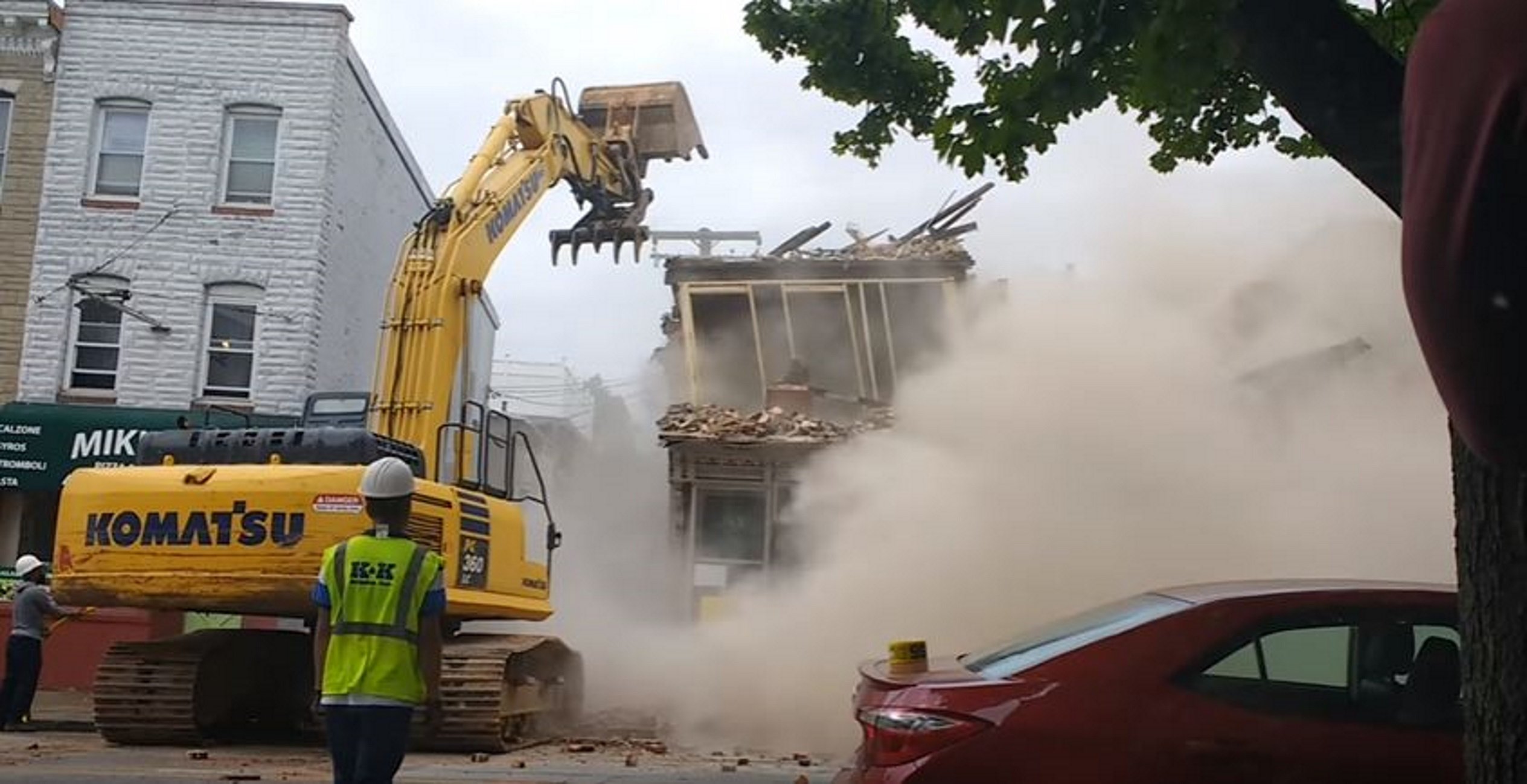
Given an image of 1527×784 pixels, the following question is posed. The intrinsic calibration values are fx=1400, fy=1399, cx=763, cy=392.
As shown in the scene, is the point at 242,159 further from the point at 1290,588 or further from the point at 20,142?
the point at 1290,588

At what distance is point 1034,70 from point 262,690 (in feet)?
26.8

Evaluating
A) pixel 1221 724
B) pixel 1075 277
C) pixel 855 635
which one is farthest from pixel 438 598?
pixel 1075 277

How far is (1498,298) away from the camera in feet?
4.75

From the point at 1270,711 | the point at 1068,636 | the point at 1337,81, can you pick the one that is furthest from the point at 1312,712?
the point at 1337,81

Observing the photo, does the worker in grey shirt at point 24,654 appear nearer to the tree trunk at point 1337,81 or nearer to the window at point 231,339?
the window at point 231,339

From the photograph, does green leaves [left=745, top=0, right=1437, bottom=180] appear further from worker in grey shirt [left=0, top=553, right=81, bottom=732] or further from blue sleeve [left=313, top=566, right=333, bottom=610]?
worker in grey shirt [left=0, top=553, right=81, bottom=732]

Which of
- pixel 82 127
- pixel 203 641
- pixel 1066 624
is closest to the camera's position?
pixel 1066 624

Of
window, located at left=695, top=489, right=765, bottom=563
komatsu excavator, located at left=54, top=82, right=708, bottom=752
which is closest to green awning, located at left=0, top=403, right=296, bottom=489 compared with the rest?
window, located at left=695, top=489, right=765, bottom=563

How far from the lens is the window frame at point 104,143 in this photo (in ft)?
62.5

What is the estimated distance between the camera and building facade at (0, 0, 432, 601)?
18719 mm

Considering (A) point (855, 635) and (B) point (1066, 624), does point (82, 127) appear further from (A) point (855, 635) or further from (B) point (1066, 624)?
(B) point (1066, 624)

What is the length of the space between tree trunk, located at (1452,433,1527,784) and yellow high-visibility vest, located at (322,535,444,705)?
3523mm

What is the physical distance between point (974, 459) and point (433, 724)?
704 cm

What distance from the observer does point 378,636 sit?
509 centimetres
